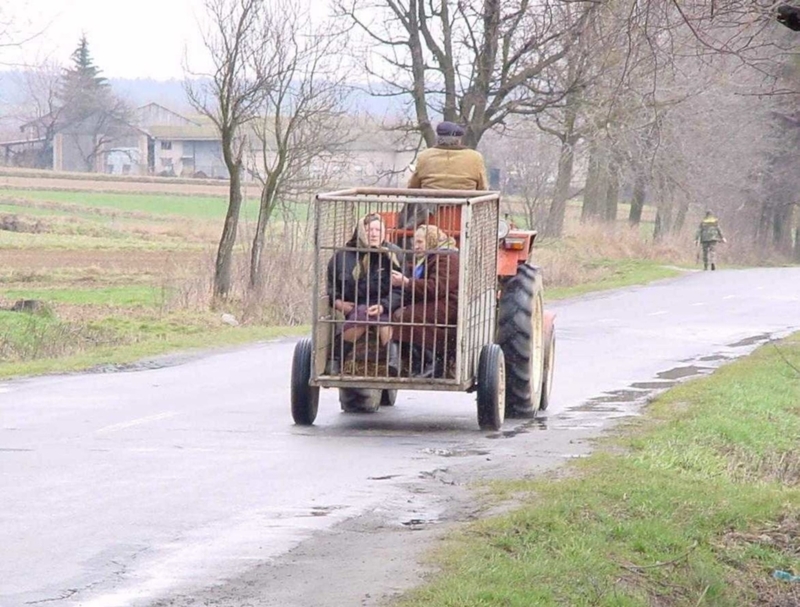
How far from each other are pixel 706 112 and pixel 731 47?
3737 cm

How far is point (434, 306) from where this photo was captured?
12750 mm

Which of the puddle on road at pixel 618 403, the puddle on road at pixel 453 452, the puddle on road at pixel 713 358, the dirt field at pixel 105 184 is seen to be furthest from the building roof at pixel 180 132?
the puddle on road at pixel 453 452

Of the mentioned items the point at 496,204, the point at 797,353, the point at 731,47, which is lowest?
the point at 797,353

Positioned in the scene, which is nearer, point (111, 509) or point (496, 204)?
point (111, 509)

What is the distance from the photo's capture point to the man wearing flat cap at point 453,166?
1401 centimetres

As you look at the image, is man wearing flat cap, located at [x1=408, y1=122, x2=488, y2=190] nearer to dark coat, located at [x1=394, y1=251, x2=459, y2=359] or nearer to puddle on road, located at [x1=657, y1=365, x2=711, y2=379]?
dark coat, located at [x1=394, y1=251, x2=459, y2=359]

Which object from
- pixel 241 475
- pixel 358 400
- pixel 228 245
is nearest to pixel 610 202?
pixel 228 245

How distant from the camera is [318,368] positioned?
1286 centimetres

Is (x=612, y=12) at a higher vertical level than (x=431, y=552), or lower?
higher

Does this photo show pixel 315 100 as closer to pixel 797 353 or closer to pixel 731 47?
pixel 797 353

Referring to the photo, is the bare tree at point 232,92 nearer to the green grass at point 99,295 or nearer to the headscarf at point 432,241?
the green grass at point 99,295

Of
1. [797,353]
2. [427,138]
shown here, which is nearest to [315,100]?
[427,138]

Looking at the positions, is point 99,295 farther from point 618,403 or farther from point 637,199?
point 637,199

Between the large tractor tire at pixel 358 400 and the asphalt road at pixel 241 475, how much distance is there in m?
0.17
